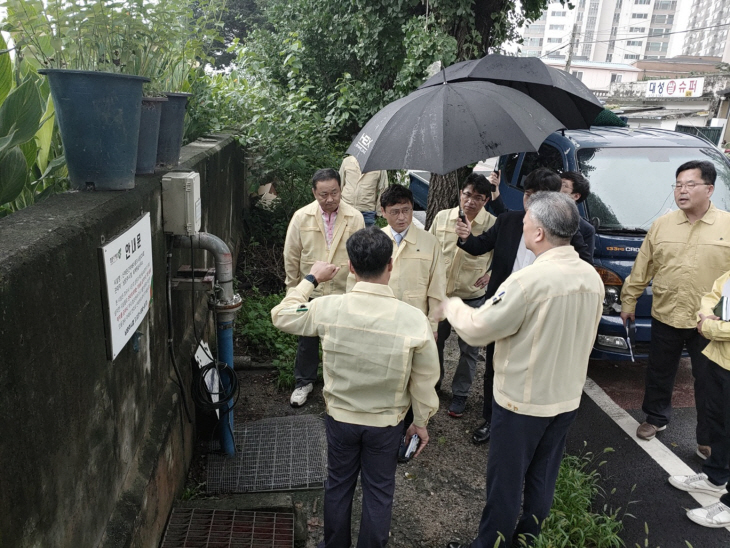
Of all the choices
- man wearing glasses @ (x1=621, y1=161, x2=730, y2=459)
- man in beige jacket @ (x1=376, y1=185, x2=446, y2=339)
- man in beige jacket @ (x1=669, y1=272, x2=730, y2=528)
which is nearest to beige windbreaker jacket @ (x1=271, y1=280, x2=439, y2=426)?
man in beige jacket @ (x1=376, y1=185, x2=446, y2=339)

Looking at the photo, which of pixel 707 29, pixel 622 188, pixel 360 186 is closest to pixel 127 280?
pixel 622 188

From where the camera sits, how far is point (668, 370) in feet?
13.3

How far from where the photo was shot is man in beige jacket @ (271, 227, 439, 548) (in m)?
2.52

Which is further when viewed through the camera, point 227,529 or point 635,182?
point 635,182

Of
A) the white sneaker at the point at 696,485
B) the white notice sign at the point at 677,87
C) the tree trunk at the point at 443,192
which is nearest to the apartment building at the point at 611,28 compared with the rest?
the white notice sign at the point at 677,87

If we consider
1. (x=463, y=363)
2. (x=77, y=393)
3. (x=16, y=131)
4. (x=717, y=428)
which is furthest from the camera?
(x=463, y=363)

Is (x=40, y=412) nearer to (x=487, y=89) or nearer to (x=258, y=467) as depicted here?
(x=258, y=467)

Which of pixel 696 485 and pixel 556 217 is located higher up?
pixel 556 217

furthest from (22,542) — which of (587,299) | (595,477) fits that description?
(595,477)

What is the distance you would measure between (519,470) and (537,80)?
2.71 metres

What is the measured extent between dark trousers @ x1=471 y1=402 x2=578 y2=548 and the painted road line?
1322 mm

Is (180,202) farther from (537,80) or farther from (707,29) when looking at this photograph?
(707,29)

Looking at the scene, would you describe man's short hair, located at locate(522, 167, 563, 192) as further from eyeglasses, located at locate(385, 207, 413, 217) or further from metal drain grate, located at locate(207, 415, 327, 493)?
metal drain grate, located at locate(207, 415, 327, 493)

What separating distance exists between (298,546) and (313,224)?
2167 millimetres
